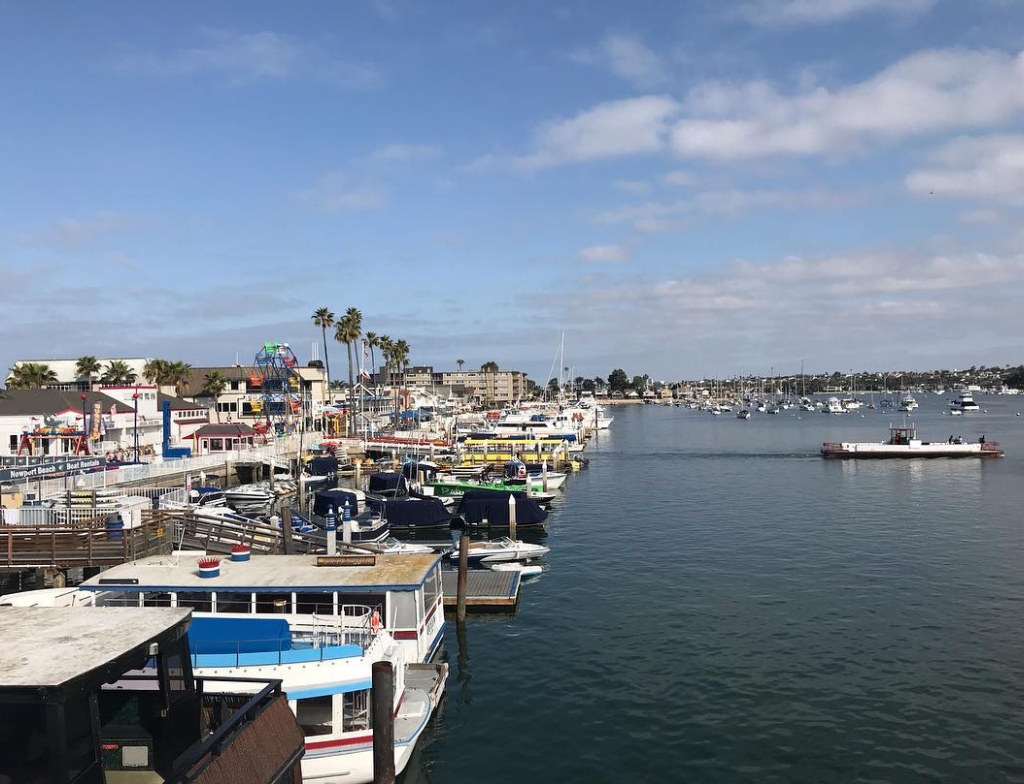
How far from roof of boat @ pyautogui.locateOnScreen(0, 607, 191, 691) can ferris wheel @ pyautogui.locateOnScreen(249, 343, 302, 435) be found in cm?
8869

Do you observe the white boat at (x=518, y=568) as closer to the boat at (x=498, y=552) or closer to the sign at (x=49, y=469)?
the boat at (x=498, y=552)

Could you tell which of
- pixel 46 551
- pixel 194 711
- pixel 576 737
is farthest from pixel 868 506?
pixel 194 711

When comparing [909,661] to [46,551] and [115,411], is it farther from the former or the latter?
[115,411]

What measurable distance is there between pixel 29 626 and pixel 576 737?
1737cm

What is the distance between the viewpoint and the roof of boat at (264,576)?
22656 millimetres

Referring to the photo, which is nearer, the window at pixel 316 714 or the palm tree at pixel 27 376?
the window at pixel 316 714

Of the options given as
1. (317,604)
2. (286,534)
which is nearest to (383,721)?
(317,604)

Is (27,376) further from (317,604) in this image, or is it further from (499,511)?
(317,604)

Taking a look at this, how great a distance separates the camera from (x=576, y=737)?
23.4 meters

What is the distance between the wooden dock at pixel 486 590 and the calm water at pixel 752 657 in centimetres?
107

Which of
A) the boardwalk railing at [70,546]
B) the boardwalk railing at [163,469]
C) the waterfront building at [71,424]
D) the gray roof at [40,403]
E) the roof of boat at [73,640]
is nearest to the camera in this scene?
the roof of boat at [73,640]

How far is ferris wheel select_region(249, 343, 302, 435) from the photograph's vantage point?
99.2 m

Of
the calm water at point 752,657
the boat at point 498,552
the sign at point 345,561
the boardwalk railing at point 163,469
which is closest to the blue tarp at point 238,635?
the sign at point 345,561

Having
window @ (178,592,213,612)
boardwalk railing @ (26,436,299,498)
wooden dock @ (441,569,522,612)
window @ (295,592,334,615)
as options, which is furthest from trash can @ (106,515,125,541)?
boardwalk railing @ (26,436,299,498)
